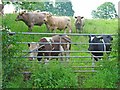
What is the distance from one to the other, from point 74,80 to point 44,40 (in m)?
1.25

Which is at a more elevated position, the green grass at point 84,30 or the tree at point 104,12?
the tree at point 104,12

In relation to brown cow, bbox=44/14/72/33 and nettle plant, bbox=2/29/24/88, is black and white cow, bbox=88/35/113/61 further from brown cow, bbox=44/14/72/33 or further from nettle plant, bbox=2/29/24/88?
nettle plant, bbox=2/29/24/88

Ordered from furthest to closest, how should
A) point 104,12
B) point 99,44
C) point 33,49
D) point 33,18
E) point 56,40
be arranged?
point 33,18
point 104,12
point 99,44
point 56,40
point 33,49

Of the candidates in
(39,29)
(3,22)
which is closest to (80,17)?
(39,29)

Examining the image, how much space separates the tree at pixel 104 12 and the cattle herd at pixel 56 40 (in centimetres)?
37

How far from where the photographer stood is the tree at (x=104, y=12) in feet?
19.9

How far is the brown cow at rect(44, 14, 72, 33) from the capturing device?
707 cm

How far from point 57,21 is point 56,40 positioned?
163 centimetres

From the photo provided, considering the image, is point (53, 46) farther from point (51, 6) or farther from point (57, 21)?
point (57, 21)

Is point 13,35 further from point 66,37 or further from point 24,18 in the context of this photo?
point 24,18

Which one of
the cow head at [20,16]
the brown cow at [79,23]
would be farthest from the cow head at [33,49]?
the brown cow at [79,23]

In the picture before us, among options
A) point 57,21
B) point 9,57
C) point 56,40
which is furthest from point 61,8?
point 9,57

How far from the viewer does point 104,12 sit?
6406mm

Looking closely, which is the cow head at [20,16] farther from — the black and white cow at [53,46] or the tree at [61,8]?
the black and white cow at [53,46]
